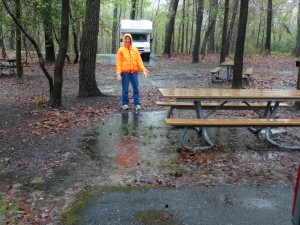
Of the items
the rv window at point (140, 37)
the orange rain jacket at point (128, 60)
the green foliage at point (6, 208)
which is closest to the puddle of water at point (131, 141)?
the orange rain jacket at point (128, 60)

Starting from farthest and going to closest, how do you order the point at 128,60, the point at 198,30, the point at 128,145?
the point at 198,30 < the point at 128,60 < the point at 128,145

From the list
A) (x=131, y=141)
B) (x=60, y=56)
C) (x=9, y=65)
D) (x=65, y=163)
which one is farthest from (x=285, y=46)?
(x=65, y=163)

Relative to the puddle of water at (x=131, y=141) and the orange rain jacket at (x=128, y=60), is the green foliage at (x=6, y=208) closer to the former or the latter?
the puddle of water at (x=131, y=141)

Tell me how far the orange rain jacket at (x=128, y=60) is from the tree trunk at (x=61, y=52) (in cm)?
132

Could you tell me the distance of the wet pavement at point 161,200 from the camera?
3770 millimetres

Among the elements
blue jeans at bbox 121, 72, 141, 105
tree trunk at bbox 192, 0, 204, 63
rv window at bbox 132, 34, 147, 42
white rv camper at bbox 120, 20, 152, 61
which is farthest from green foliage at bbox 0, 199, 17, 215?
rv window at bbox 132, 34, 147, 42

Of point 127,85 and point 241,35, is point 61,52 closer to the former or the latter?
point 127,85

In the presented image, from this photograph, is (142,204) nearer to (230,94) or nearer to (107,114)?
(230,94)

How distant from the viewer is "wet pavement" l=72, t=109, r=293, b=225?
3.77 meters

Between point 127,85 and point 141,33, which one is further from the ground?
point 141,33

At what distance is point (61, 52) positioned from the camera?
8.59 m

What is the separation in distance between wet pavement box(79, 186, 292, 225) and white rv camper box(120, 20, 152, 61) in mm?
21525

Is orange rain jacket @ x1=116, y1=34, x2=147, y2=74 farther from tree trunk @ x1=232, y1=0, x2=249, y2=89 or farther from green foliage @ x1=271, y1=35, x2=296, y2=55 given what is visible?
green foliage @ x1=271, y1=35, x2=296, y2=55

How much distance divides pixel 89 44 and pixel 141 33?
54.0ft
